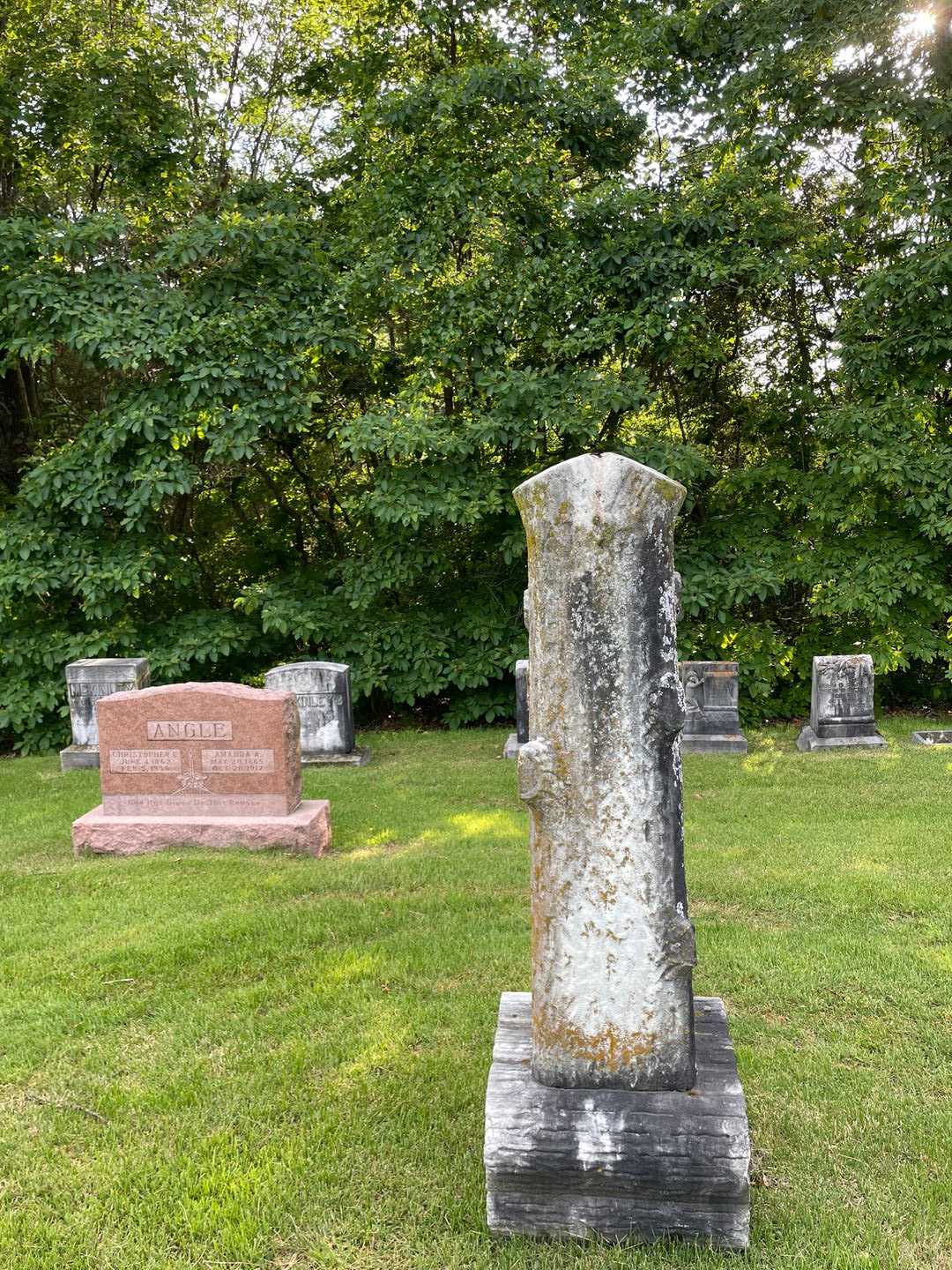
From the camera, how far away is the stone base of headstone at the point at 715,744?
10188 mm

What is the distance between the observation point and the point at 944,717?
1164 cm

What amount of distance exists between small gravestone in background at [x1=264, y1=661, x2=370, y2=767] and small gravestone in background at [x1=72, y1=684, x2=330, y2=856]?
9.98 ft

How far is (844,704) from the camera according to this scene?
34.0 ft

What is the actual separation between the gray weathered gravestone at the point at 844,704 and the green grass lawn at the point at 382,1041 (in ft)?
9.21

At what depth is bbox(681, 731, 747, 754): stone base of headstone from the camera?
10188 mm

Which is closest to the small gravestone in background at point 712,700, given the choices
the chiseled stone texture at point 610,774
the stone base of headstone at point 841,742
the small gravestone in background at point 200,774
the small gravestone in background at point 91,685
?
the stone base of headstone at point 841,742

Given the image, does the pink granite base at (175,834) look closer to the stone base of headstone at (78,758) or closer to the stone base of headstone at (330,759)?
the stone base of headstone at (330,759)

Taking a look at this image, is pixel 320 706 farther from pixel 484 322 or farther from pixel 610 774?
pixel 610 774

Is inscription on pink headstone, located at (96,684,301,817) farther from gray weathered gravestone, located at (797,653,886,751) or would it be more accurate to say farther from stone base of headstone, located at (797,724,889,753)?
gray weathered gravestone, located at (797,653,886,751)

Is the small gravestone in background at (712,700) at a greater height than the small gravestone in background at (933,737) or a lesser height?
greater

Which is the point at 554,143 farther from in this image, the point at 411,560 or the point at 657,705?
the point at 657,705

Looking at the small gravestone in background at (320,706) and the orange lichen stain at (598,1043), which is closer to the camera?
the orange lichen stain at (598,1043)

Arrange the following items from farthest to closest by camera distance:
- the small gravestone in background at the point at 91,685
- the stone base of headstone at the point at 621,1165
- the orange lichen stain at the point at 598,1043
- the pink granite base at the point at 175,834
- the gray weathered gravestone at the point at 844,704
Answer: the small gravestone in background at the point at 91,685
the gray weathered gravestone at the point at 844,704
the pink granite base at the point at 175,834
the orange lichen stain at the point at 598,1043
the stone base of headstone at the point at 621,1165

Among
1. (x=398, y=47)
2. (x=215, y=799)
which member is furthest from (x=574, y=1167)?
(x=398, y=47)
